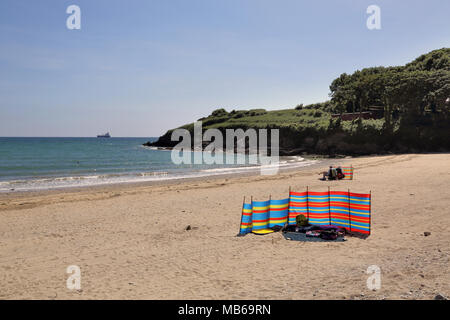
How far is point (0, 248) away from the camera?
11000 mm

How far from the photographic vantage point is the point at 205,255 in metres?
9.91

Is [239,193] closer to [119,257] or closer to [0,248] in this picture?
[119,257]

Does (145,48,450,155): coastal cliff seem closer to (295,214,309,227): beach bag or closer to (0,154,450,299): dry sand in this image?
(0,154,450,299): dry sand

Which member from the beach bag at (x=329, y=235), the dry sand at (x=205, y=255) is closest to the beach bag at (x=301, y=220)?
the beach bag at (x=329, y=235)

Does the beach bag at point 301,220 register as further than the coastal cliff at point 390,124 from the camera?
No

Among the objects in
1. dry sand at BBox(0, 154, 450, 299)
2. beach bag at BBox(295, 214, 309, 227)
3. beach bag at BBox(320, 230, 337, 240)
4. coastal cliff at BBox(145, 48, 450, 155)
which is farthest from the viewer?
coastal cliff at BBox(145, 48, 450, 155)

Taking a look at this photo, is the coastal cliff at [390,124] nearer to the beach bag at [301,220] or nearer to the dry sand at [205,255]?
the dry sand at [205,255]

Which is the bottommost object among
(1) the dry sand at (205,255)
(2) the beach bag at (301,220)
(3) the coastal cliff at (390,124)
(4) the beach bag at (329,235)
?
(1) the dry sand at (205,255)

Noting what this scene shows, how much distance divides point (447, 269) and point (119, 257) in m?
9.15

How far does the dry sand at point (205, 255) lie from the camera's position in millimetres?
7414

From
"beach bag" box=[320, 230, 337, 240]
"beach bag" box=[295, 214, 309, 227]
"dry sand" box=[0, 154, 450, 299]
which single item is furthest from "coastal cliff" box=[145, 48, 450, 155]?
"beach bag" box=[320, 230, 337, 240]

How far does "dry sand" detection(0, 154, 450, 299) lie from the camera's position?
24.3 feet

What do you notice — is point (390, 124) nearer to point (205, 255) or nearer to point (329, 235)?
point (329, 235)
